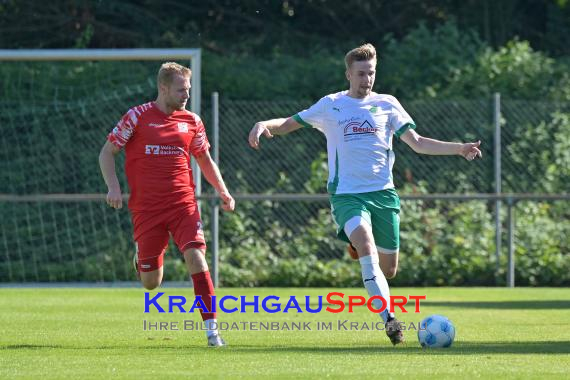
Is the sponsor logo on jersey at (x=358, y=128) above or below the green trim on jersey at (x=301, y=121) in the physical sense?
below

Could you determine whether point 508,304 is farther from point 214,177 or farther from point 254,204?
point 214,177

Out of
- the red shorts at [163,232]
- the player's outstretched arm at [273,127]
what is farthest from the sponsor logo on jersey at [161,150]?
the player's outstretched arm at [273,127]

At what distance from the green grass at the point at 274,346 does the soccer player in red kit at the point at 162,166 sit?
759 mm

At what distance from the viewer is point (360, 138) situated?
9.31 m

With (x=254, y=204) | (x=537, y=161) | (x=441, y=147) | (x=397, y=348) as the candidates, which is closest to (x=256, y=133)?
(x=441, y=147)

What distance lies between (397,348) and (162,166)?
212 centimetres

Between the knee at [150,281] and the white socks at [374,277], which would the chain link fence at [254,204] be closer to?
the knee at [150,281]

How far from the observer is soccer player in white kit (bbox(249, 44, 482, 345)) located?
30.2 feet

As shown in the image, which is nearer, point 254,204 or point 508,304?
point 508,304

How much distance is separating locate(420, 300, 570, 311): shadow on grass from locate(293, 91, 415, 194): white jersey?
392 cm

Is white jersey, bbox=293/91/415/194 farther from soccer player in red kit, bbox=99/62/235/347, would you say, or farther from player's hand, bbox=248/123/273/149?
soccer player in red kit, bbox=99/62/235/347

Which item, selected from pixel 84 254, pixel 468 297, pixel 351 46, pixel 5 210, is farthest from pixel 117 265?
pixel 351 46

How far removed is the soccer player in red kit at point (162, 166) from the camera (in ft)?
29.8

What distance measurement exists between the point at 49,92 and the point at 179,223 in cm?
841
